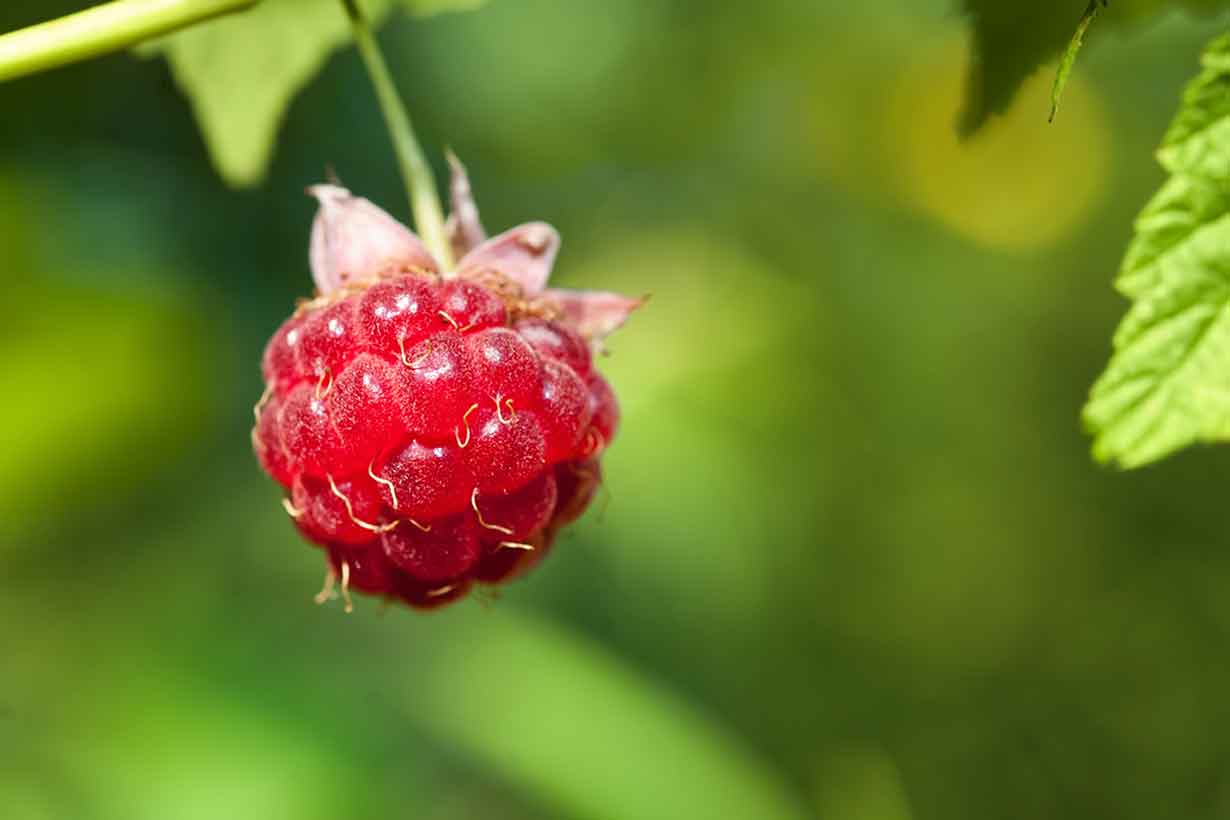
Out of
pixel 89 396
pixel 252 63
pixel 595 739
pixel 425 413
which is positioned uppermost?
Answer: pixel 252 63

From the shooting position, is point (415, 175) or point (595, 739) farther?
point (595, 739)

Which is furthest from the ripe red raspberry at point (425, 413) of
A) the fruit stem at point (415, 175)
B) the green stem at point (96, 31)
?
the green stem at point (96, 31)

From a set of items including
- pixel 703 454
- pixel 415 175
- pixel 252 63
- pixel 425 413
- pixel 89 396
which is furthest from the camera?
pixel 703 454

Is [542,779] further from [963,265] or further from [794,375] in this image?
[963,265]

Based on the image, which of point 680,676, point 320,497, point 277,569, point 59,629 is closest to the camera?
point 320,497

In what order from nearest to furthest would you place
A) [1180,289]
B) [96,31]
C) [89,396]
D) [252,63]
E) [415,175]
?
[1180,289], [96,31], [415,175], [252,63], [89,396]

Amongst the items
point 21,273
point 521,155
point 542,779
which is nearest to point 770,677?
point 542,779

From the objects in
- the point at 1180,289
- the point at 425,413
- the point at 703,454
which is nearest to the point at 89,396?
the point at 703,454

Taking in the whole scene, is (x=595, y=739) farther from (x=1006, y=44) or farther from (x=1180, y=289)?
(x=1180, y=289)
